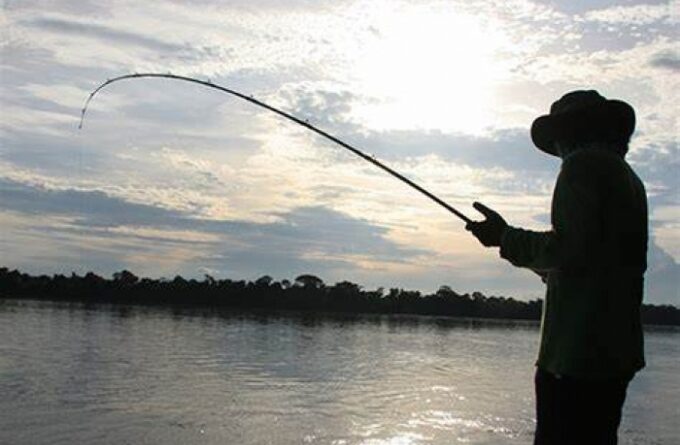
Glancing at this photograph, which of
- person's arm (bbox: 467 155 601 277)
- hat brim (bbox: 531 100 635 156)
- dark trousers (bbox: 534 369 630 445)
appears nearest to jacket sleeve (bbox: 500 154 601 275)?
person's arm (bbox: 467 155 601 277)

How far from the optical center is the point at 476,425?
1436cm

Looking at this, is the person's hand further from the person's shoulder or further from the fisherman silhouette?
the person's shoulder

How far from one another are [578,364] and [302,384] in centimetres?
1710

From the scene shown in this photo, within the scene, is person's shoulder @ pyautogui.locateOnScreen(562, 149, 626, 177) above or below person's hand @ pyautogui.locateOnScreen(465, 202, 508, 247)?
above

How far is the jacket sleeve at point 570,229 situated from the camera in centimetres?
293

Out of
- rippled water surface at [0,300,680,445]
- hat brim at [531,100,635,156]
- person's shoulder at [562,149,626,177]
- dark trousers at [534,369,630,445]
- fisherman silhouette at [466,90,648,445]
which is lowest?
rippled water surface at [0,300,680,445]

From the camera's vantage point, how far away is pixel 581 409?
302cm

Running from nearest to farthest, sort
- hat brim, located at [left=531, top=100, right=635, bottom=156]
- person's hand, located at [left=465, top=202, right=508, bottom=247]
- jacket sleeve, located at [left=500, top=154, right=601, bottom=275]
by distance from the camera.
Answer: jacket sleeve, located at [left=500, top=154, right=601, bottom=275]
hat brim, located at [left=531, top=100, right=635, bottom=156]
person's hand, located at [left=465, top=202, right=508, bottom=247]

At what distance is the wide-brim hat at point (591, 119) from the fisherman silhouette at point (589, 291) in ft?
0.28

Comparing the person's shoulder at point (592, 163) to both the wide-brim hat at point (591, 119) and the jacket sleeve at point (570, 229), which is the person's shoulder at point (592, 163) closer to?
the jacket sleeve at point (570, 229)

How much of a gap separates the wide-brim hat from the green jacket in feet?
0.57

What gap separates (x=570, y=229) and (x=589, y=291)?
242 millimetres

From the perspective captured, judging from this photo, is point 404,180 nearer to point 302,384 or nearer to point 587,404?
point 587,404

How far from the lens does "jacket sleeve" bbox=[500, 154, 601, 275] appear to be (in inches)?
115
